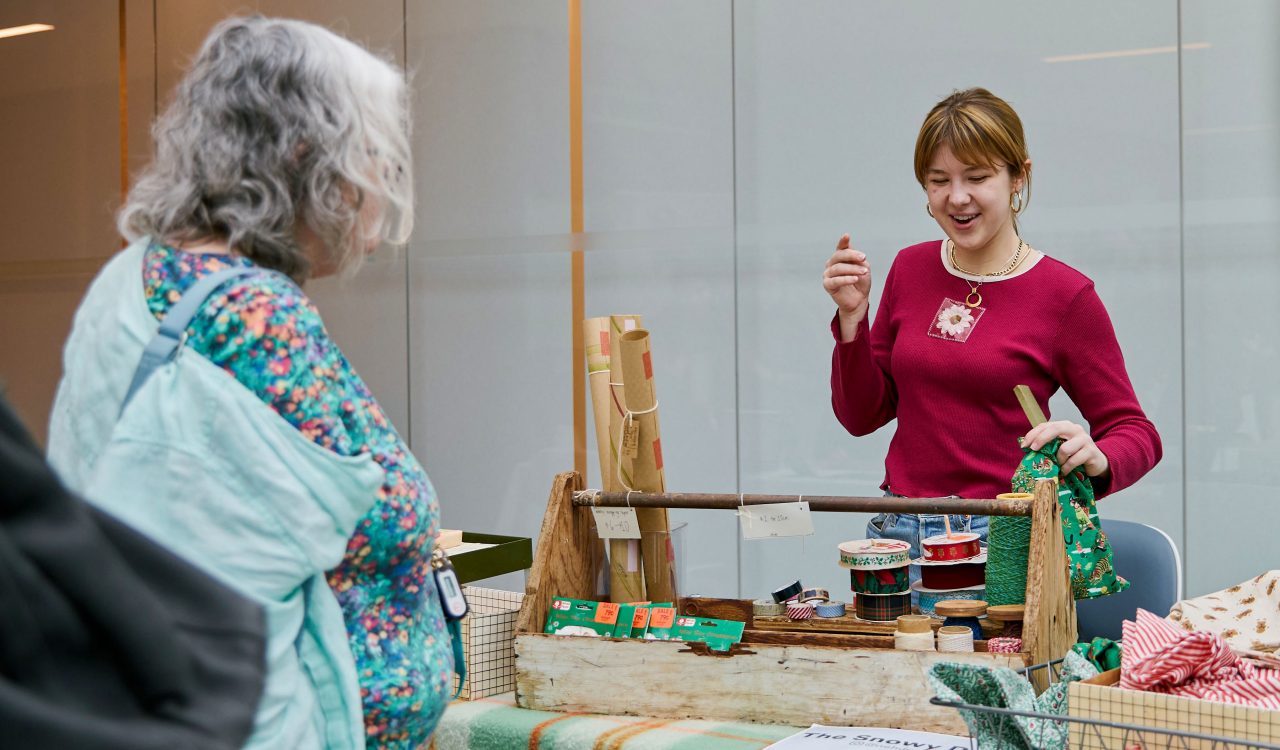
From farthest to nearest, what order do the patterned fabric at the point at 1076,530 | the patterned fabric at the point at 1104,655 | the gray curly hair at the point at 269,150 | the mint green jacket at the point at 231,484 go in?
the patterned fabric at the point at 1076,530 → the patterned fabric at the point at 1104,655 → the gray curly hair at the point at 269,150 → the mint green jacket at the point at 231,484

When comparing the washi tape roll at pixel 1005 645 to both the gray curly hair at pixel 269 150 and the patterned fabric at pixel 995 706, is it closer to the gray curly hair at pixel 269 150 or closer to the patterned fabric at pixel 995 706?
the patterned fabric at pixel 995 706

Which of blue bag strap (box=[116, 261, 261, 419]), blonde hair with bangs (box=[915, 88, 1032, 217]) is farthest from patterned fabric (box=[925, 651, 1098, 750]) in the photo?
blonde hair with bangs (box=[915, 88, 1032, 217])

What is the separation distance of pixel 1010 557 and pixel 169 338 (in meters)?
1.04

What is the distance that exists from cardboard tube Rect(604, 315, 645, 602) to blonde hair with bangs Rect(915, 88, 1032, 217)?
0.53 metres

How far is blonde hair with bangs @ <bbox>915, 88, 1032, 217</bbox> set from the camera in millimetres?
1850

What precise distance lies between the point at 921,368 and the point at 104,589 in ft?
5.41

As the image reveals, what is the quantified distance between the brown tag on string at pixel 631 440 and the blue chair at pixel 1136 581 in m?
0.76

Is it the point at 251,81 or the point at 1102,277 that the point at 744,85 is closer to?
the point at 1102,277

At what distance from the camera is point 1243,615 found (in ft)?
4.86

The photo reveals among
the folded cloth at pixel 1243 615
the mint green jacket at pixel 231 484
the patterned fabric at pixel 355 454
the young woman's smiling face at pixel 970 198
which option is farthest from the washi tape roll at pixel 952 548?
the mint green jacket at pixel 231 484

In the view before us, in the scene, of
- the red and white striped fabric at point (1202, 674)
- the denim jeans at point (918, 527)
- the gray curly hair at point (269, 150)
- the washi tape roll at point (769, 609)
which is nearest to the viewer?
the gray curly hair at point (269, 150)

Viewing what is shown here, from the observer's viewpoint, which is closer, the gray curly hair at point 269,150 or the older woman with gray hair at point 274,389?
the older woman with gray hair at point 274,389

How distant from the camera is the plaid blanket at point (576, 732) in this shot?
1504 millimetres

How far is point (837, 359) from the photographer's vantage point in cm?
209
